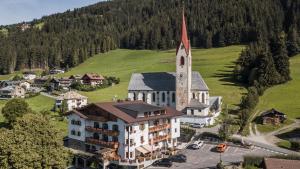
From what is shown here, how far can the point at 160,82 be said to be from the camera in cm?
10469

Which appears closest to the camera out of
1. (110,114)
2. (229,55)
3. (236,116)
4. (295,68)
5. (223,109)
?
(110,114)

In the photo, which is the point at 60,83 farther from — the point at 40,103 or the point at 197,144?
the point at 197,144

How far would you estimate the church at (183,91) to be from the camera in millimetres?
94438

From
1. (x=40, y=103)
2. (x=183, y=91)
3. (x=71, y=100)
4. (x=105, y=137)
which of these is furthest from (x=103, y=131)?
(x=40, y=103)

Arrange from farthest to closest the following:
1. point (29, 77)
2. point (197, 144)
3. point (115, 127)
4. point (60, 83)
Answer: point (29, 77) → point (60, 83) → point (197, 144) → point (115, 127)

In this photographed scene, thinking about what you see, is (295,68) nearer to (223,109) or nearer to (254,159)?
(223,109)

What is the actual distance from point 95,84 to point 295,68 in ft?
210

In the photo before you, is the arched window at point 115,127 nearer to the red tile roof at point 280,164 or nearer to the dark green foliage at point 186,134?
the dark green foliage at point 186,134

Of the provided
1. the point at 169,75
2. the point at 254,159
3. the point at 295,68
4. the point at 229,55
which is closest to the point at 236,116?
the point at 169,75

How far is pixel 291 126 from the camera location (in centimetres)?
8725

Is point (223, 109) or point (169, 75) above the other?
point (169, 75)

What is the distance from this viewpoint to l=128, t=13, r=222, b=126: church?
9444cm

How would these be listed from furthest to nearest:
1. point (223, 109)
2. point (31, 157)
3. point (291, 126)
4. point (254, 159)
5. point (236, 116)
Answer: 1. point (223, 109)
2. point (236, 116)
3. point (291, 126)
4. point (254, 159)
5. point (31, 157)

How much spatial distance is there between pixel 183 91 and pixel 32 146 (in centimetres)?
5167
